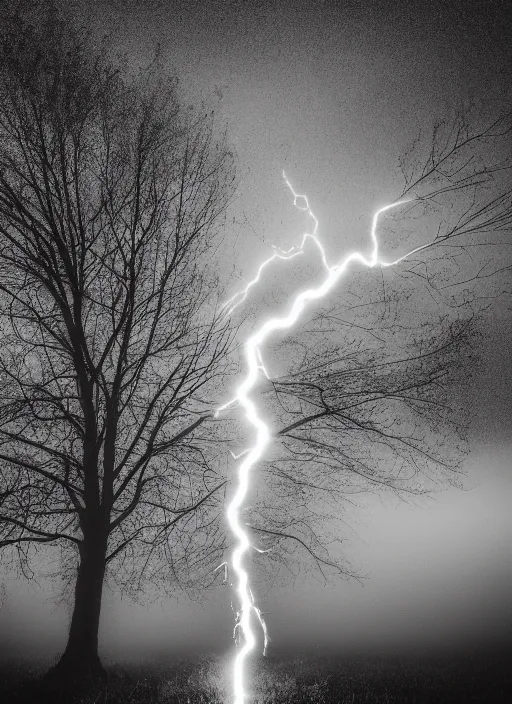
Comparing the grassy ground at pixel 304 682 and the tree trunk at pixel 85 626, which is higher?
the tree trunk at pixel 85 626

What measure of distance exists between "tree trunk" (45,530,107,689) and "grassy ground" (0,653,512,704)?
262mm

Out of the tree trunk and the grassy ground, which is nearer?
the grassy ground

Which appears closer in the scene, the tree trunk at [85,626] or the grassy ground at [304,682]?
the grassy ground at [304,682]

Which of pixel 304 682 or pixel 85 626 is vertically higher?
pixel 85 626

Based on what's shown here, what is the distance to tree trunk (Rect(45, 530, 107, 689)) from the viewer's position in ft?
17.4

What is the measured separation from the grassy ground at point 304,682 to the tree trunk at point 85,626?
0.86 ft

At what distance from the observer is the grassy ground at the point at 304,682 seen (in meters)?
4.69

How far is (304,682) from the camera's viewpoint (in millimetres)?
5348

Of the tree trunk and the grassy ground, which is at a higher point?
the tree trunk

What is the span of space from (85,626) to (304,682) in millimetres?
2645

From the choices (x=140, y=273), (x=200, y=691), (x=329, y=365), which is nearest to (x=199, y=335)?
(x=140, y=273)

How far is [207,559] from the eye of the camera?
6.11 m

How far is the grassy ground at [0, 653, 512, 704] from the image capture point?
469cm

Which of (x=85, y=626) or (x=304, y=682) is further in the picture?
(x=85, y=626)
